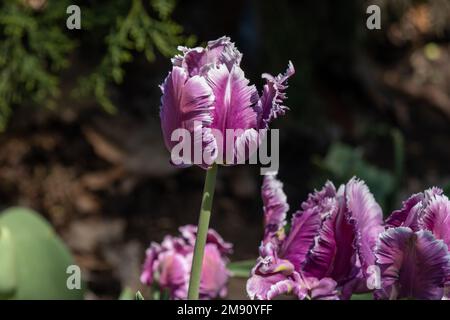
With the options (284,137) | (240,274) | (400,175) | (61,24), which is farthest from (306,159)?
(240,274)

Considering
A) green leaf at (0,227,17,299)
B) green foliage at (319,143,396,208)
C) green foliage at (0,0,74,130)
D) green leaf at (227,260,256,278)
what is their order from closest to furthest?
1. green leaf at (0,227,17,299)
2. green leaf at (227,260,256,278)
3. green foliage at (319,143,396,208)
4. green foliage at (0,0,74,130)

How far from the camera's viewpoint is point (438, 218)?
1.74 ft

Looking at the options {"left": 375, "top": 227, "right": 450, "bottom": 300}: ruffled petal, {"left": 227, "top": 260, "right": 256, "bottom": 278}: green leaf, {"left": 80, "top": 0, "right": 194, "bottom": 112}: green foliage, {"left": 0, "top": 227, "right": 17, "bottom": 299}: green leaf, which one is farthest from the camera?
{"left": 80, "top": 0, "right": 194, "bottom": 112}: green foliage

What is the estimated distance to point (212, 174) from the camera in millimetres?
533

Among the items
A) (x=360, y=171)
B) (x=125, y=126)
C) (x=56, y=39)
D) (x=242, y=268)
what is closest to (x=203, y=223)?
(x=242, y=268)

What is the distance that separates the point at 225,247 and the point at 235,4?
6.99ft

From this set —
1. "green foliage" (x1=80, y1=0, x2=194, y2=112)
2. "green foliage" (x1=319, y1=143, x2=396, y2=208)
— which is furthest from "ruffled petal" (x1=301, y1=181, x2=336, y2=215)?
"green foliage" (x1=80, y1=0, x2=194, y2=112)

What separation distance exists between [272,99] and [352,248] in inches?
5.0

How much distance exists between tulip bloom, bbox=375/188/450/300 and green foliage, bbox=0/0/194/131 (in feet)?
3.81

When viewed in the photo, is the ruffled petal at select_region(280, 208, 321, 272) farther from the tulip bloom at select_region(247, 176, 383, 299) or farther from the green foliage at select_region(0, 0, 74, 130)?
the green foliage at select_region(0, 0, 74, 130)

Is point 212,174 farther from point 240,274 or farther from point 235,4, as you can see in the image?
point 235,4

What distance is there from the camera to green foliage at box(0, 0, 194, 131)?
5.57 ft

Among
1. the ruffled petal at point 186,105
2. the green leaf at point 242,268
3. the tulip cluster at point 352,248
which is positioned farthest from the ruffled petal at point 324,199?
the green leaf at point 242,268

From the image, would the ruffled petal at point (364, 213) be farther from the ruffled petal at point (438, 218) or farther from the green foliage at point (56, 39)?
the green foliage at point (56, 39)
